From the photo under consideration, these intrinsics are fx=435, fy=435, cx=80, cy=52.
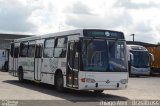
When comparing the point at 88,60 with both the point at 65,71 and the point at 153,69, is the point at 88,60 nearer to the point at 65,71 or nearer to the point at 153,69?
the point at 65,71

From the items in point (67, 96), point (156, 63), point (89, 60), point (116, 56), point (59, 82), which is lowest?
point (67, 96)

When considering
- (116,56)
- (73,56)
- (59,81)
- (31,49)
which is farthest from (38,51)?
(116,56)

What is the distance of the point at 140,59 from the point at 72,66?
22943mm

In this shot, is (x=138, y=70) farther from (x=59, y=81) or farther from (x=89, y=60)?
(x=89, y=60)

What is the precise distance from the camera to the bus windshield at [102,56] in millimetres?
18547

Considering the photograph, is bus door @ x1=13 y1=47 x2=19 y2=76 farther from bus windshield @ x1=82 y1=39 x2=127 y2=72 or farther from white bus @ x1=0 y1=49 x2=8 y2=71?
white bus @ x1=0 y1=49 x2=8 y2=71

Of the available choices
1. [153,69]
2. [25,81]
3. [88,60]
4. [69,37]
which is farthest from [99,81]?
[153,69]

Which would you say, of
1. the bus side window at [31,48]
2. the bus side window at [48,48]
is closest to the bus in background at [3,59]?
the bus side window at [31,48]

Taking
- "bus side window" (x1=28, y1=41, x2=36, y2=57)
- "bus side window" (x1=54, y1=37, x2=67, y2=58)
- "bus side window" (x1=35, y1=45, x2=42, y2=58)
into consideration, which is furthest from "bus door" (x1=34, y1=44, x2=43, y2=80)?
"bus side window" (x1=54, y1=37, x2=67, y2=58)

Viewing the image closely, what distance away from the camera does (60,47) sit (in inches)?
824

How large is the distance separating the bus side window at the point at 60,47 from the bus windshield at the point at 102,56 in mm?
1947

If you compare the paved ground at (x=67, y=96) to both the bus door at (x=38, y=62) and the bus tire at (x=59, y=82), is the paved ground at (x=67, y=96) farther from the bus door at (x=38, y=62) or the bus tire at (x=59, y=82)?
the bus door at (x=38, y=62)

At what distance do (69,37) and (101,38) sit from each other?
1760 millimetres

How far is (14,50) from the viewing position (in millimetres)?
29062
